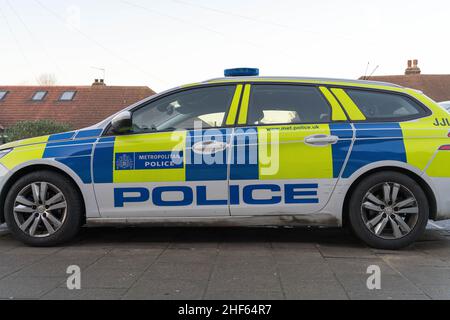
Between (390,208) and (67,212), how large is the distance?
3.04m

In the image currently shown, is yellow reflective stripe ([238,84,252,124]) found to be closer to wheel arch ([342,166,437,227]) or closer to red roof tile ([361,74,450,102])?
wheel arch ([342,166,437,227])

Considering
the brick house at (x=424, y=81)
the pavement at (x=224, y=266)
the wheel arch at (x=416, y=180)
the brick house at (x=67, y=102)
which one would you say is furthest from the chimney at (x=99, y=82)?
the wheel arch at (x=416, y=180)

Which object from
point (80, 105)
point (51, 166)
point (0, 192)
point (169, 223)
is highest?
point (80, 105)

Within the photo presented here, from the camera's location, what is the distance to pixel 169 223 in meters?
4.10

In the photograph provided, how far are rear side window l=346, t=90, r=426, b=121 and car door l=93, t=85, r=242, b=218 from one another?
4.26 ft

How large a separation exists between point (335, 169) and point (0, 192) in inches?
127

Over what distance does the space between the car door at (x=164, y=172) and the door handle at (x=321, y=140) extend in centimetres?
76

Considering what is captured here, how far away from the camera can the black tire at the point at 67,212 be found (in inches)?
160

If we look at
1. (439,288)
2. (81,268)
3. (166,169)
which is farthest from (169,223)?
(439,288)

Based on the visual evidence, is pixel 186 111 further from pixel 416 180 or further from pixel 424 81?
pixel 424 81
